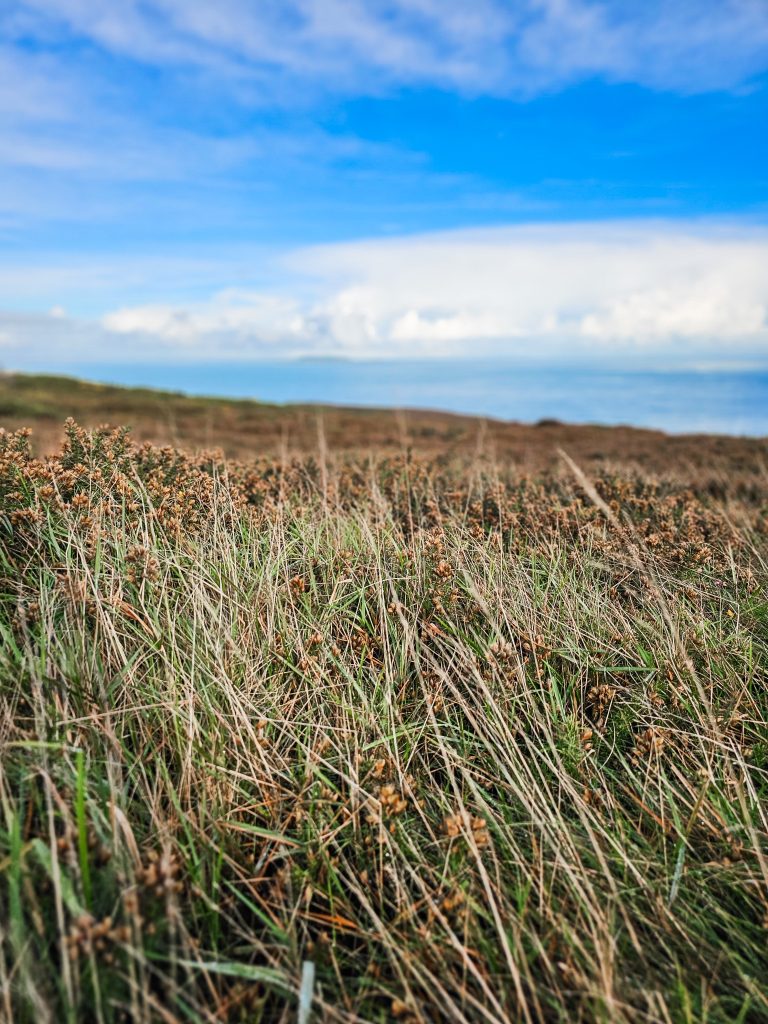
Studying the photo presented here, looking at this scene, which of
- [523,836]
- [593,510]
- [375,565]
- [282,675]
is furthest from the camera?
[593,510]

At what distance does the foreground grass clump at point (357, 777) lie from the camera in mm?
1871

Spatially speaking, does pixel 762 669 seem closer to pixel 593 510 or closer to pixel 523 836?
pixel 523 836

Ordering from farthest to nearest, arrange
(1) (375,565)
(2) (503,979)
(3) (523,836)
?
(1) (375,565), (3) (523,836), (2) (503,979)

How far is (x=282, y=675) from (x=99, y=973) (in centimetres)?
140

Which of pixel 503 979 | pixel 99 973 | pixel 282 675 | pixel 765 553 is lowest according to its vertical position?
pixel 503 979

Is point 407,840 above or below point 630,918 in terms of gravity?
above

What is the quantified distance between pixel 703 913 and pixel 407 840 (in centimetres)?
98

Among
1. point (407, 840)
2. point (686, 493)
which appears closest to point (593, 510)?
point (686, 493)

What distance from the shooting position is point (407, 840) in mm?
2244

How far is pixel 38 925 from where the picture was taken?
1736 millimetres

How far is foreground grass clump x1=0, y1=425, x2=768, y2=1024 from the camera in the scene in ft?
6.14

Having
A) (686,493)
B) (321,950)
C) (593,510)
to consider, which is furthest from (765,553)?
(321,950)

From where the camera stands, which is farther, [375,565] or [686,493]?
[686,493]

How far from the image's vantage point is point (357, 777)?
239 centimetres
